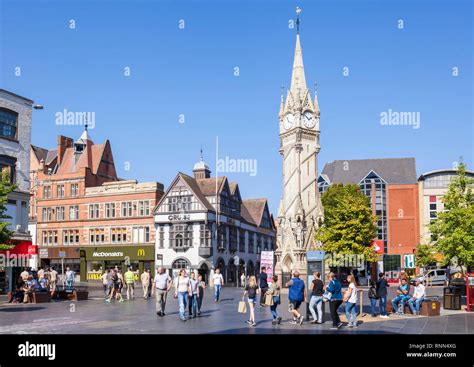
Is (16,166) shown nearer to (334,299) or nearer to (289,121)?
(334,299)

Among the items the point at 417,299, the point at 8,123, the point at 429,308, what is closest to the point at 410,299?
the point at 417,299

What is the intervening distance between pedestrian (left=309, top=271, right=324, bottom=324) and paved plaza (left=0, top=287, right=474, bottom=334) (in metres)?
0.38

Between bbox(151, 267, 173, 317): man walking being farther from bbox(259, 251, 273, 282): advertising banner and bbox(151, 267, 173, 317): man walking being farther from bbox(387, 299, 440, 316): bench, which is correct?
bbox(387, 299, 440, 316): bench

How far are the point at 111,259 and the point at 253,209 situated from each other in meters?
24.6

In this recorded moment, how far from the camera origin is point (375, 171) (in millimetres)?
83625

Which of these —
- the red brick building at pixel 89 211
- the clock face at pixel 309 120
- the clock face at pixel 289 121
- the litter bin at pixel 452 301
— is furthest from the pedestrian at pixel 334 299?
the red brick building at pixel 89 211

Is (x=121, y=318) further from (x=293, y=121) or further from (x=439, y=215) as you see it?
(x=293, y=121)

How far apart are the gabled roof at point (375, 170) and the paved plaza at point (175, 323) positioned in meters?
58.7

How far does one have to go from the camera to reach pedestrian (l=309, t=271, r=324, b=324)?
63.3 ft

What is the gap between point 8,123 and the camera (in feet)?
127

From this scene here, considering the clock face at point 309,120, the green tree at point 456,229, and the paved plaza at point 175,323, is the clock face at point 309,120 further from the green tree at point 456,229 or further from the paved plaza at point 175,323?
the paved plaza at point 175,323
